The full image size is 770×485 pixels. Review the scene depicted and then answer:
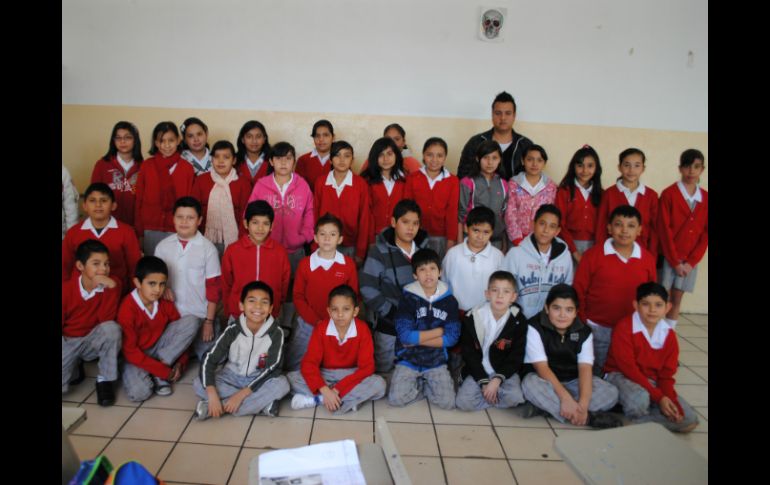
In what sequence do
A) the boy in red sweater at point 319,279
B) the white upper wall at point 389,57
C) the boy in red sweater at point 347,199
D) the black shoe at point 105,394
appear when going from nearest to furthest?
the black shoe at point 105,394, the boy in red sweater at point 319,279, the boy in red sweater at point 347,199, the white upper wall at point 389,57

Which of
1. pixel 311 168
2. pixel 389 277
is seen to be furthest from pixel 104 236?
pixel 389 277

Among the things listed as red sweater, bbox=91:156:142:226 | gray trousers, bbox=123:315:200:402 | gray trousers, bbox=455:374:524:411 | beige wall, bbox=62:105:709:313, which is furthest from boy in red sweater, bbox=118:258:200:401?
beige wall, bbox=62:105:709:313

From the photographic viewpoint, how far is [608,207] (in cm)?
304

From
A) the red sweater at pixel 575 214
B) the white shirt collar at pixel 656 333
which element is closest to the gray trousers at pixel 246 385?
the white shirt collar at pixel 656 333

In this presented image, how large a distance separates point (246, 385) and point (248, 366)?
0.08 metres

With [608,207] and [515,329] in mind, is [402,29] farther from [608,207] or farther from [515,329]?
[515,329]

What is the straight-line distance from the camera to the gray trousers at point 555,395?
223cm

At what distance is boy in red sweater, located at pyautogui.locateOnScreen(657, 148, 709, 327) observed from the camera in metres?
3.11

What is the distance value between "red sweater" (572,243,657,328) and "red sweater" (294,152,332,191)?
5.46ft

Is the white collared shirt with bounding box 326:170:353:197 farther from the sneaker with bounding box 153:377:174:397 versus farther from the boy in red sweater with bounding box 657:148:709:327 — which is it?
the boy in red sweater with bounding box 657:148:709:327

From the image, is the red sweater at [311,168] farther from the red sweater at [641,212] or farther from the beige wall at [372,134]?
the red sweater at [641,212]


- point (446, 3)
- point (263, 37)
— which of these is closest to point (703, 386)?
point (446, 3)

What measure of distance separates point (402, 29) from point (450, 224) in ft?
4.91

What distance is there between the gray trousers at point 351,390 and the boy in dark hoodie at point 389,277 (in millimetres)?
305
